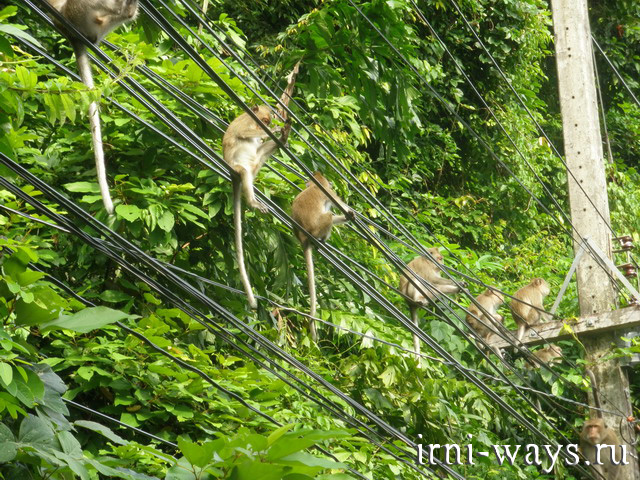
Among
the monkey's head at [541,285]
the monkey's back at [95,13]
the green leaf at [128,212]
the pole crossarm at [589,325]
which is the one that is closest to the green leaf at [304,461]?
the monkey's back at [95,13]

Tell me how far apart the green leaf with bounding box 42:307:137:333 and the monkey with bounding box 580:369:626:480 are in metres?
5.38

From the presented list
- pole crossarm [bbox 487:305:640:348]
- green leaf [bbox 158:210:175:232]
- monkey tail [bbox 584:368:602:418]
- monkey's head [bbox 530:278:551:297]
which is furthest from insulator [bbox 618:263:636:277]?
green leaf [bbox 158:210:175:232]

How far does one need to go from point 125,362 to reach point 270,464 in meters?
2.48

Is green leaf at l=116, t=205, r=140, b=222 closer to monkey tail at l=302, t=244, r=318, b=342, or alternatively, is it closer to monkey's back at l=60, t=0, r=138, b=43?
monkey tail at l=302, t=244, r=318, b=342

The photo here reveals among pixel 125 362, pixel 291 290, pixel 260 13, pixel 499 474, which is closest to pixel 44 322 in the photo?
pixel 125 362

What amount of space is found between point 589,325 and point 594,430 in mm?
1207

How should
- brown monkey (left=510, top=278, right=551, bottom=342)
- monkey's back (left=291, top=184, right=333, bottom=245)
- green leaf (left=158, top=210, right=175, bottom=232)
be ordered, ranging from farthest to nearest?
1. brown monkey (left=510, top=278, right=551, bottom=342)
2. monkey's back (left=291, top=184, right=333, bottom=245)
3. green leaf (left=158, top=210, right=175, bottom=232)

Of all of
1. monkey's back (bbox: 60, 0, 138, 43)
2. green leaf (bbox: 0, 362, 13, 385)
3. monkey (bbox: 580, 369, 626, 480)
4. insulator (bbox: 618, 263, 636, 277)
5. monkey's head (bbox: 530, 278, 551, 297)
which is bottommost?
green leaf (bbox: 0, 362, 13, 385)

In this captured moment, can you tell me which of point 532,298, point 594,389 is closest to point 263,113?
point 594,389

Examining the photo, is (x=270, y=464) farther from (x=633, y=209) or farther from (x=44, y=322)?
(x=633, y=209)

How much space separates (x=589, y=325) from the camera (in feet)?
22.8

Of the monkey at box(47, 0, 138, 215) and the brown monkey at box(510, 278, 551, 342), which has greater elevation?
the brown monkey at box(510, 278, 551, 342)

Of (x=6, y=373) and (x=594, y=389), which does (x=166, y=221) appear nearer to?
(x=6, y=373)

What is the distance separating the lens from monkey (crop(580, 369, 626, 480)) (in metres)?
7.01
